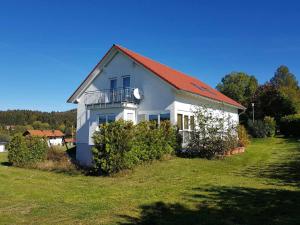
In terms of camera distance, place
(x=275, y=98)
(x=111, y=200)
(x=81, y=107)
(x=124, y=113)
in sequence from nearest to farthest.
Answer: (x=111, y=200) < (x=124, y=113) < (x=81, y=107) < (x=275, y=98)

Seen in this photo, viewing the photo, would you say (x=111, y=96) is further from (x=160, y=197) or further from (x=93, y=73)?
(x=160, y=197)

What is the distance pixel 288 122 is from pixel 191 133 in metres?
22.8

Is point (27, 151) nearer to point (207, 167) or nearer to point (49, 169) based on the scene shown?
point (49, 169)

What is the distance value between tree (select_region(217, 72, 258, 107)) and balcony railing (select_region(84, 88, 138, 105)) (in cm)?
4800

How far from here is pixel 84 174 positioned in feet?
51.6

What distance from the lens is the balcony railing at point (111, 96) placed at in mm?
23844

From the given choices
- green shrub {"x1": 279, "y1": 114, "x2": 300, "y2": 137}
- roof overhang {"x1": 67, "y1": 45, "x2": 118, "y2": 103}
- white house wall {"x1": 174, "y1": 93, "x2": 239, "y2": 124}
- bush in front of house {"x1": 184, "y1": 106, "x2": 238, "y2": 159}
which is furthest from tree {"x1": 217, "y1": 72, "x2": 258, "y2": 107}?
bush in front of house {"x1": 184, "y1": 106, "x2": 238, "y2": 159}

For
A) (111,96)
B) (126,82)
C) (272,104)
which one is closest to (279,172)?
(126,82)

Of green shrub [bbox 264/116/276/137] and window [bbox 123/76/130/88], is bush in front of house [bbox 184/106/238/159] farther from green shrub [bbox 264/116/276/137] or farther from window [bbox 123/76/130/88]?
green shrub [bbox 264/116/276/137]

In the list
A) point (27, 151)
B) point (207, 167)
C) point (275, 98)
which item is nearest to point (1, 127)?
point (275, 98)

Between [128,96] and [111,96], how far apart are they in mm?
1783

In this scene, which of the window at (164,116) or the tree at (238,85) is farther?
the tree at (238,85)

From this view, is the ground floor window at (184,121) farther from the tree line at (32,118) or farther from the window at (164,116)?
the tree line at (32,118)

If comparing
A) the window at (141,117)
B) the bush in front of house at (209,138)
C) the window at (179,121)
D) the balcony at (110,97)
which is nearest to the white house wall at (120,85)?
the window at (141,117)
